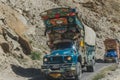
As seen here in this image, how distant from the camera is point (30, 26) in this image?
42156 millimetres

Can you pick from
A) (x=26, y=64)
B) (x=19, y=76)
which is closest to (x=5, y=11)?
(x=26, y=64)

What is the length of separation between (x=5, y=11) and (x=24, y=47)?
5.25 m

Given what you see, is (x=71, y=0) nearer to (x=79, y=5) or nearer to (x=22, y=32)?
(x=79, y=5)

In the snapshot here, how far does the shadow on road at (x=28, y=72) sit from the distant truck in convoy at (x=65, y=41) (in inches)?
80.1

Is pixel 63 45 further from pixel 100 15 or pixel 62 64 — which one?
pixel 100 15

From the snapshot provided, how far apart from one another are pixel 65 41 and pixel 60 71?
342cm

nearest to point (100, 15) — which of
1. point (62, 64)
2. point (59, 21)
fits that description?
point (59, 21)

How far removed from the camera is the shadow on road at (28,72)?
2578 centimetres

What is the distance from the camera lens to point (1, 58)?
27.5 metres

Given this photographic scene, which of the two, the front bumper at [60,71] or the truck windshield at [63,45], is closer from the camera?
the front bumper at [60,71]

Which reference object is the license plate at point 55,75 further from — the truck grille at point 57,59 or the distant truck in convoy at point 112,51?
the distant truck in convoy at point 112,51

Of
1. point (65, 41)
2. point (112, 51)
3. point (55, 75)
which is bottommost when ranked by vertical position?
point (112, 51)

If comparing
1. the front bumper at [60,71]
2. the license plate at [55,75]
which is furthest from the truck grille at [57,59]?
the license plate at [55,75]

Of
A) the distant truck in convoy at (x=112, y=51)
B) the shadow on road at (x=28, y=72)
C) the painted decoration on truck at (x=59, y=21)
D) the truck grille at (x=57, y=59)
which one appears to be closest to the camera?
the truck grille at (x=57, y=59)
